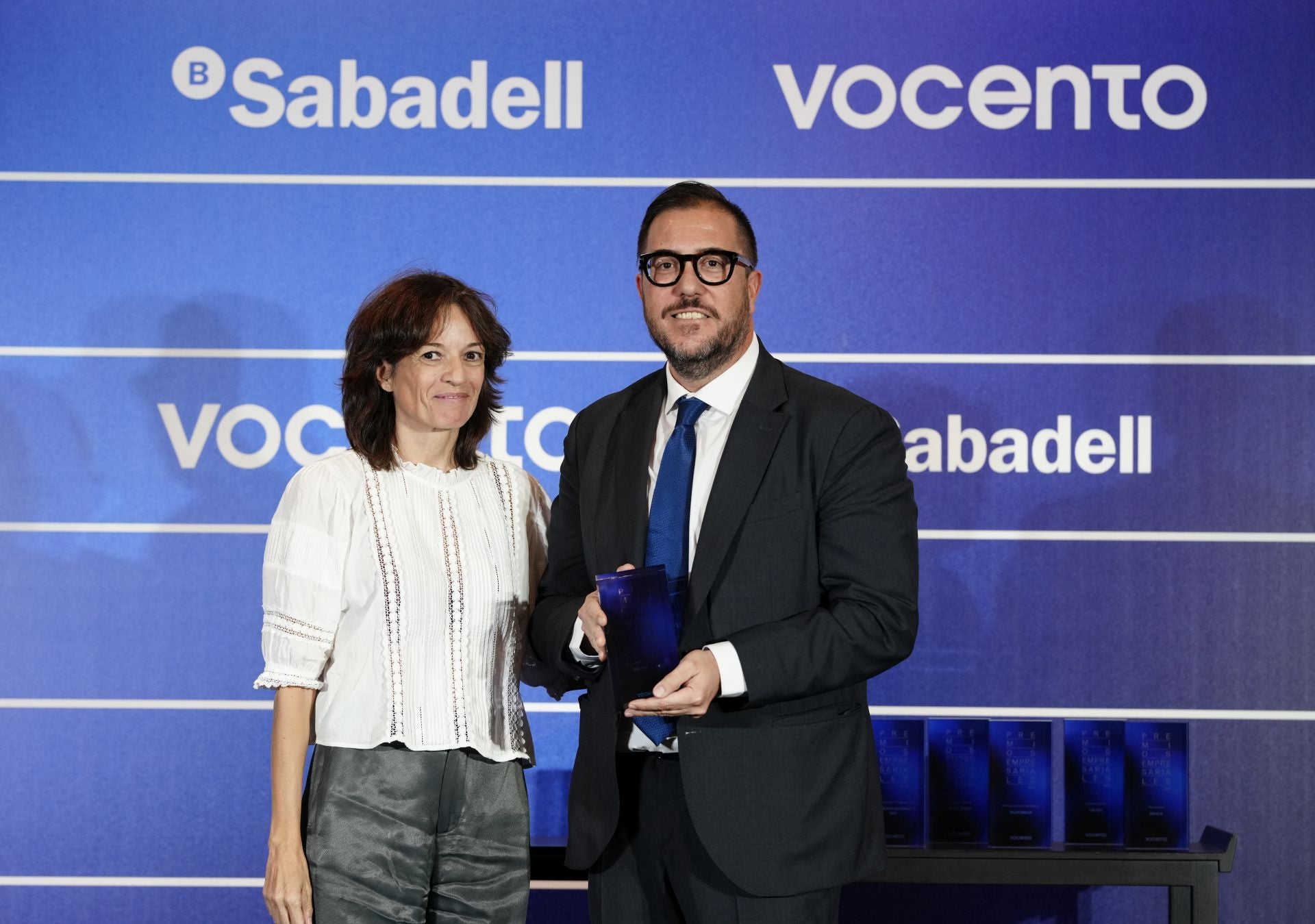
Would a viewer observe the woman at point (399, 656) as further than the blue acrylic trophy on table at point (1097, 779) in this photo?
No

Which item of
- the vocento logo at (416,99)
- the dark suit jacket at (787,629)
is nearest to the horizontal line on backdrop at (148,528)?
the vocento logo at (416,99)

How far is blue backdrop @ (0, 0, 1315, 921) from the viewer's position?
333 centimetres

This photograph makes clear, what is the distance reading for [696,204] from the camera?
2131 millimetres

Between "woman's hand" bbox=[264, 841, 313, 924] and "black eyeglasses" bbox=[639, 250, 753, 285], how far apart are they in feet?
3.56

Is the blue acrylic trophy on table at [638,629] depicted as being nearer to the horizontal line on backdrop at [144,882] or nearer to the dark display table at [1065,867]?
→ the dark display table at [1065,867]

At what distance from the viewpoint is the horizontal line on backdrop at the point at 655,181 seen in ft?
11.0

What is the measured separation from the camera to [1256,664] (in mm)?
3328

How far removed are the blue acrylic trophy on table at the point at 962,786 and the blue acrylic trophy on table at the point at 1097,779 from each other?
0.61 ft

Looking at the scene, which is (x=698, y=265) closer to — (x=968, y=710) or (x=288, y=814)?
(x=288, y=814)

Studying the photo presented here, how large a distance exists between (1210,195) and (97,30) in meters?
3.04

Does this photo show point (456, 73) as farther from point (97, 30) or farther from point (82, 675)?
point (82, 675)

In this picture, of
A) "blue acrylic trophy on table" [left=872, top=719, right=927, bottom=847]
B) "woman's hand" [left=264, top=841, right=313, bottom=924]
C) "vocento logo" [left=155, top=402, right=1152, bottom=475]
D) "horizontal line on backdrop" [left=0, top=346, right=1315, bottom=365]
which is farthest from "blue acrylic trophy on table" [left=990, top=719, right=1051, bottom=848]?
"woman's hand" [left=264, top=841, right=313, bottom=924]

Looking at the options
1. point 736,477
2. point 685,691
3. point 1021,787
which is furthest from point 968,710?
point 685,691

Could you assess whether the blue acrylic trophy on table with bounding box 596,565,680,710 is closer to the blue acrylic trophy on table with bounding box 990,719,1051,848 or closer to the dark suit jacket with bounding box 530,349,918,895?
the dark suit jacket with bounding box 530,349,918,895
